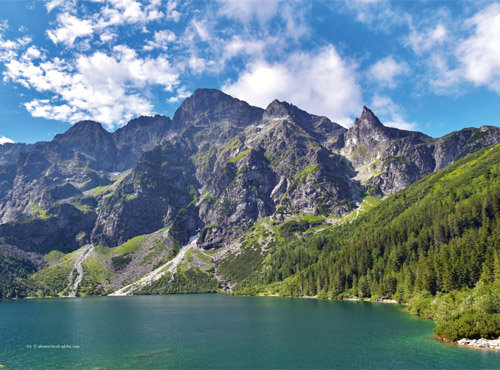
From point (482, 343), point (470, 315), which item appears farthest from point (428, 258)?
point (482, 343)

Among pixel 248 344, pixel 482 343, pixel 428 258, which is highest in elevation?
pixel 428 258

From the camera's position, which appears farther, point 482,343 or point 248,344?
point 248,344

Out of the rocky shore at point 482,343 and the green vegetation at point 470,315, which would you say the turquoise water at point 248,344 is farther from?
the green vegetation at point 470,315

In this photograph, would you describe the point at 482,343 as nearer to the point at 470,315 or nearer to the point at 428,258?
the point at 470,315

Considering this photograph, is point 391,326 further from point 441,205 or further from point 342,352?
point 441,205

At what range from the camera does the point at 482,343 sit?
189ft

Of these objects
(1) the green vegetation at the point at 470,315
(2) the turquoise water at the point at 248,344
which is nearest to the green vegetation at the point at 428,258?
(1) the green vegetation at the point at 470,315

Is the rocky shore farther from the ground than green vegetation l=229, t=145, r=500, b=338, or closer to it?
closer to it

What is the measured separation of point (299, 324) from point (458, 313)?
145 ft

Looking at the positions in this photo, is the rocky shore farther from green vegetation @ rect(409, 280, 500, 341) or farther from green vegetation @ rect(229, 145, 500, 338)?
green vegetation @ rect(229, 145, 500, 338)

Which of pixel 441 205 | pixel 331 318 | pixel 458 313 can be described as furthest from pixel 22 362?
pixel 441 205

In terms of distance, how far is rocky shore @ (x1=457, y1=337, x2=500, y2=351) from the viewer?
56203 mm

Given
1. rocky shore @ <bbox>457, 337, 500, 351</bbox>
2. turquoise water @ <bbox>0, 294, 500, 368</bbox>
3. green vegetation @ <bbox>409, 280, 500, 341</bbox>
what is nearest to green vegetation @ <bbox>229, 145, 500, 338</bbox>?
green vegetation @ <bbox>409, 280, 500, 341</bbox>

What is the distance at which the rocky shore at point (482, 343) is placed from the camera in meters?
56.2
